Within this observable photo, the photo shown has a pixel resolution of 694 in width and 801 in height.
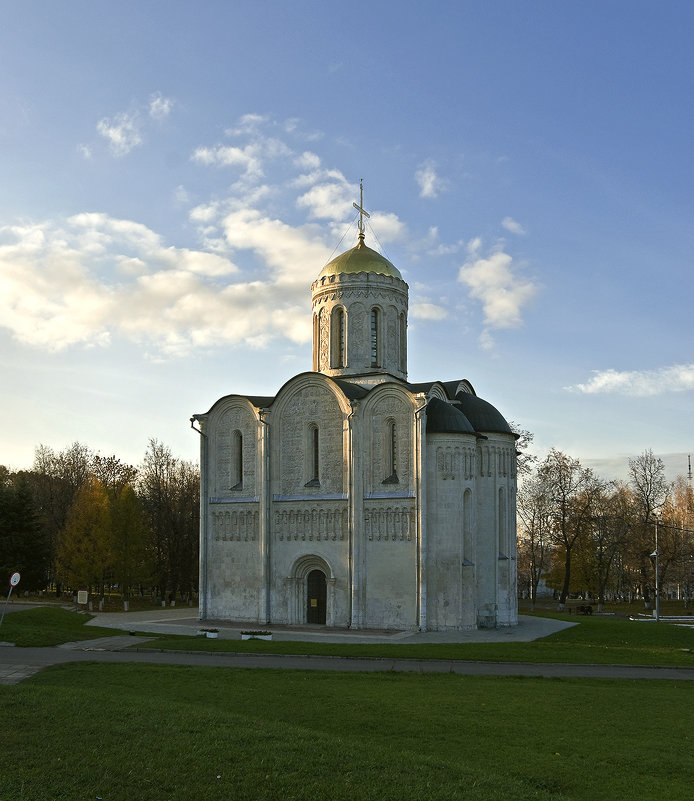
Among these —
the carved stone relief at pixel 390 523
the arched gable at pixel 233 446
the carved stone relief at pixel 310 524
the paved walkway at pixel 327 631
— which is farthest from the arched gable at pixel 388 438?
the paved walkway at pixel 327 631

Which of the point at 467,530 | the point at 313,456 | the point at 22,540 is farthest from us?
the point at 22,540

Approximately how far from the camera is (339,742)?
1029 cm

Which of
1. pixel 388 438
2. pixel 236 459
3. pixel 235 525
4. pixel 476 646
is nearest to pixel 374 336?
pixel 388 438

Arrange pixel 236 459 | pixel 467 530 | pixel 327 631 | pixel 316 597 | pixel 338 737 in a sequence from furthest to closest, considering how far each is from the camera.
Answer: pixel 236 459 → pixel 316 597 → pixel 467 530 → pixel 327 631 → pixel 338 737

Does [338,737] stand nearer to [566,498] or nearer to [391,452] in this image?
[391,452]

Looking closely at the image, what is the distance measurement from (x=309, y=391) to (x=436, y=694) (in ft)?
62.3

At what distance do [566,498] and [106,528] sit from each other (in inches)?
1065

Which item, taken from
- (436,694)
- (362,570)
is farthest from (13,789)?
(362,570)

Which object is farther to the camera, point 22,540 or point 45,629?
point 22,540

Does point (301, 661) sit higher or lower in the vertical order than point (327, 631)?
higher

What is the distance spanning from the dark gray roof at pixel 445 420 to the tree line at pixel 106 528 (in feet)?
65.3

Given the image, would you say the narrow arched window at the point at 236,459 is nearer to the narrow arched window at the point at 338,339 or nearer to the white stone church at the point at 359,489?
the white stone church at the point at 359,489

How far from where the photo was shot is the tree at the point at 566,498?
47.4m

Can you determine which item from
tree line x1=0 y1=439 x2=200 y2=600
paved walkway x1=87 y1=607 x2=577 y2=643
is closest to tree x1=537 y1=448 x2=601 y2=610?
paved walkway x1=87 y1=607 x2=577 y2=643
